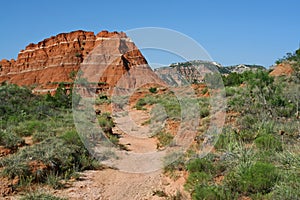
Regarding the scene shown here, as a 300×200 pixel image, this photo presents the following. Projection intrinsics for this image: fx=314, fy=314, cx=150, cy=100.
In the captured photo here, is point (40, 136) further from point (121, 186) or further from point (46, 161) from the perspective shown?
point (121, 186)

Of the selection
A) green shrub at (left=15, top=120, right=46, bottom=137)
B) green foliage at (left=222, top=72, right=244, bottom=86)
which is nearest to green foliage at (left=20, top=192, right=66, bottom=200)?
green shrub at (left=15, top=120, right=46, bottom=137)

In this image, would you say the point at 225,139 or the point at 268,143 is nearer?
the point at 268,143

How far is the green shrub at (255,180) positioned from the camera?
5.13 meters

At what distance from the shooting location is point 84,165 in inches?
316

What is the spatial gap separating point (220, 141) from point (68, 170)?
13.6ft

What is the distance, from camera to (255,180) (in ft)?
17.1

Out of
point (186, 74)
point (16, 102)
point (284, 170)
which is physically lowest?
point (284, 170)

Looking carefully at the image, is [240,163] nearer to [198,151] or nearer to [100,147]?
[198,151]

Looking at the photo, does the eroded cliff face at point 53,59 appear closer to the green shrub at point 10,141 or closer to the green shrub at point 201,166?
the green shrub at point 10,141

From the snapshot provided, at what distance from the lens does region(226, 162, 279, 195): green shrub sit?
5129 millimetres

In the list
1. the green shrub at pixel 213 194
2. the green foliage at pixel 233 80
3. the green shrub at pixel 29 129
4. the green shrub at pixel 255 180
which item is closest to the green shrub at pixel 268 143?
the green shrub at pixel 255 180

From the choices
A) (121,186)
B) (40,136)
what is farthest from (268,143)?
(40,136)

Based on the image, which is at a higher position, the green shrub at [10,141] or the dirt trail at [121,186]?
the green shrub at [10,141]

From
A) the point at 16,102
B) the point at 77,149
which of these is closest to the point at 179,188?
the point at 77,149
